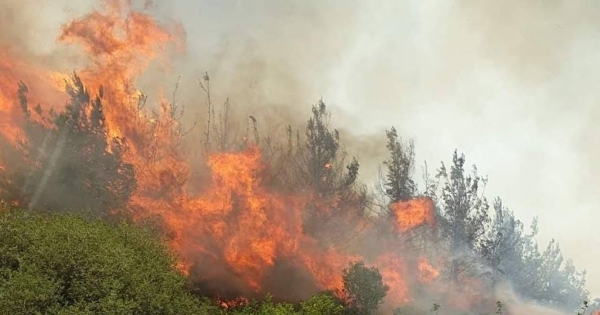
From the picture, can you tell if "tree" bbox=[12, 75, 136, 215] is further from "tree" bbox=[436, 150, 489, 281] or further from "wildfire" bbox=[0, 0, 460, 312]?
"tree" bbox=[436, 150, 489, 281]

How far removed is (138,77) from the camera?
142 feet

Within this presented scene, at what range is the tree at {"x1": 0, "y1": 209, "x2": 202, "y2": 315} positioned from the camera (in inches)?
772

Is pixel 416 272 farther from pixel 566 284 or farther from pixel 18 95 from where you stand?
pixel 566 284

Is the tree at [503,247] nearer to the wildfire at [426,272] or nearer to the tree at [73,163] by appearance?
the wildfire at [426,272]

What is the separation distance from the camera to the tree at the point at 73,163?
31.6 meters

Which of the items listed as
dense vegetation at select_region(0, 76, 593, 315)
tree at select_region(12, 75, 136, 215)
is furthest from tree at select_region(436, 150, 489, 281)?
tree at select_region(12, 75, 136, 215)

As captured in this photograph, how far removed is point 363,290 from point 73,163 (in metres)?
18.9

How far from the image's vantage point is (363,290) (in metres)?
31.7

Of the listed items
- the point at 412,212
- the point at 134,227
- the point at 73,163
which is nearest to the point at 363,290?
the point at 134,227

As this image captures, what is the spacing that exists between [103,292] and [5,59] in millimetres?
24587

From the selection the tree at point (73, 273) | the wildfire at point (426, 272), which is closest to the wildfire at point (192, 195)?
the wildfire at point (426, 272)

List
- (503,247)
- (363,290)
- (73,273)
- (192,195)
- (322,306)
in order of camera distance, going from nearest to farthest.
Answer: (73,273), (322,306), (363,290), (192,195), (503,247)

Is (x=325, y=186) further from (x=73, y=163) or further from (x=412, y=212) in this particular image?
(x=73, y=163)

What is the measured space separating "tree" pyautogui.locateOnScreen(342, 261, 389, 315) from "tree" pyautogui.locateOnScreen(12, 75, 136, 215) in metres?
15.2
